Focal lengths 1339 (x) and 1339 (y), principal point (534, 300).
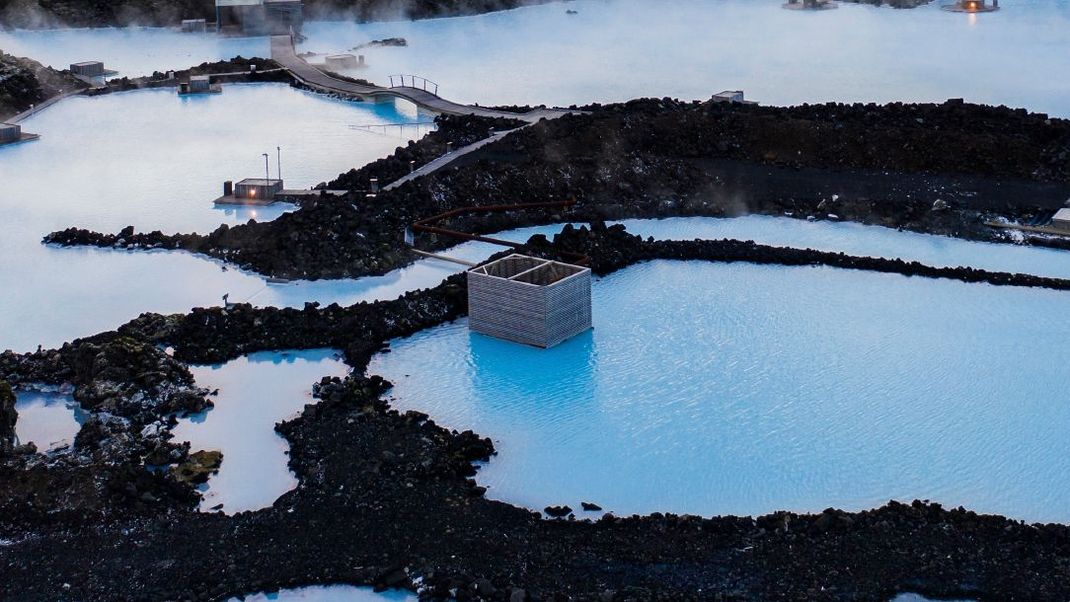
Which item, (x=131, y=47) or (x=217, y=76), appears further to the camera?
(x=131, y=47)

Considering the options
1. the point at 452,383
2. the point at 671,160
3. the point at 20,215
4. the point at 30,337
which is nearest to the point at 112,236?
the point at 20,215

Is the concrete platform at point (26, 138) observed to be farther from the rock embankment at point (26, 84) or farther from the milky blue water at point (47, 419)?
the milky blue water at point (47, 419)

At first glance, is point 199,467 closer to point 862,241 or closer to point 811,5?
point 862,241

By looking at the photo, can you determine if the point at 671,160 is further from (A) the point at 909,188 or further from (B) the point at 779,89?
(B) the point at 779,89

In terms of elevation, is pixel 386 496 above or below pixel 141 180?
below

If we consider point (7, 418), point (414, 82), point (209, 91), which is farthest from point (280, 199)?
point (414, 82)

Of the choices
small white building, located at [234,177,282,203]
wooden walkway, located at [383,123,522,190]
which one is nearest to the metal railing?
wooden walkway, located at [383,123,522,190]

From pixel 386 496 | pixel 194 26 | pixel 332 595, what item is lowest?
pixel 332 595

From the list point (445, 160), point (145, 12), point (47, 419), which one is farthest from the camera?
point (145, 12)

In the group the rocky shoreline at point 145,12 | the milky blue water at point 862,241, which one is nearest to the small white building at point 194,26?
the rocky shoreline at point 145,12
